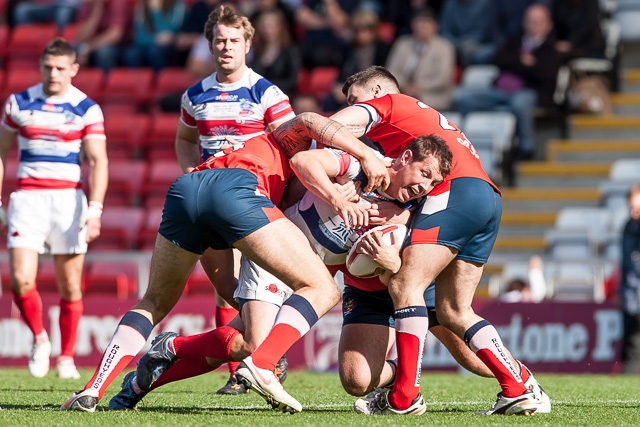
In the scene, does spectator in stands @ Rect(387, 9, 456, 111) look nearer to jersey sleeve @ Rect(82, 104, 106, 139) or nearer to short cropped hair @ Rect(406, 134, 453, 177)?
jersey sleeve @ Rect(82, 104, 106, 139)

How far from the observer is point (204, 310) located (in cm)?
1201

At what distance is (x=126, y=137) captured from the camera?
51.1 ft

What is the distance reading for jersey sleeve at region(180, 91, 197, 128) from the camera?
778 cm

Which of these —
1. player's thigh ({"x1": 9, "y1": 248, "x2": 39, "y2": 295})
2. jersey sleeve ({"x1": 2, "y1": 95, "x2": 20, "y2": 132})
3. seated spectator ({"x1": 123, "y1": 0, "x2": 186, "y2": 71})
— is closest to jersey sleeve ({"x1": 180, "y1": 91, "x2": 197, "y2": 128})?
jersey sleeve ({"x1": 2, "y1": 95, "x2": 20, "y2": 132})

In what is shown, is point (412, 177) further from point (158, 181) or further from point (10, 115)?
point (158, 181)

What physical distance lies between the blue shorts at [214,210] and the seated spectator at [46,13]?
44.1 ft

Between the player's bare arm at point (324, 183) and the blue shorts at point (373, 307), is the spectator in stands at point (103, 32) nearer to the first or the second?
the blue shorts at point (373, 307)

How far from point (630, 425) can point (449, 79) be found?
963 centimetres

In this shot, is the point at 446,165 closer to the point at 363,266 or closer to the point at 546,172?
the point at 363,266

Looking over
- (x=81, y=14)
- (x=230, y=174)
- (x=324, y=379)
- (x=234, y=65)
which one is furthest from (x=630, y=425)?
(x=81, y=14)

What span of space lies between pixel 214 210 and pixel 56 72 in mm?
3880

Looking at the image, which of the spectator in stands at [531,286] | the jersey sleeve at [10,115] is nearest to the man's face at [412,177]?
the jersey sleeve at [10,115]

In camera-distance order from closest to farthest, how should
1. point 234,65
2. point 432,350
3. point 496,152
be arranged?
point 234,65
point 432,350
point 496,152

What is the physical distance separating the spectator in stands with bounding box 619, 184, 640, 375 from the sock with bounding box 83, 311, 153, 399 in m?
6.93
